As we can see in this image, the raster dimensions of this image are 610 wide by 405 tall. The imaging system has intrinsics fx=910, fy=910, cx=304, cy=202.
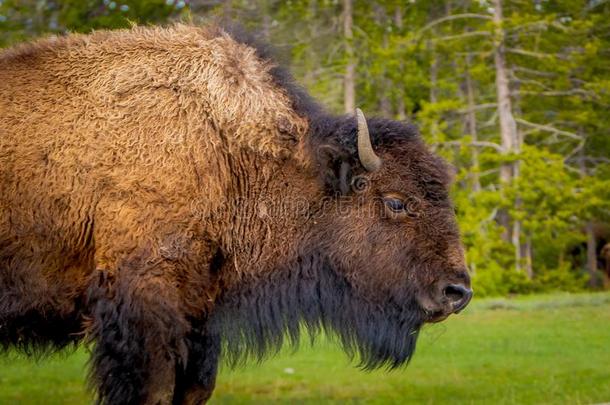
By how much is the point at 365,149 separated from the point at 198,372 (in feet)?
5.71

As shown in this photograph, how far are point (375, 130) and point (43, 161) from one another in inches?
82.0

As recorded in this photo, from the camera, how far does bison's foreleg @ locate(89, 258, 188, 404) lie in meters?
5.12

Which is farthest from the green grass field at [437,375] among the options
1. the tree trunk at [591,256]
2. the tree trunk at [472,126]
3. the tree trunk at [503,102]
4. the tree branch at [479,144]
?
the tree trunk at [591,256]

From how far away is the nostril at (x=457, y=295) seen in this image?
17.9 ft

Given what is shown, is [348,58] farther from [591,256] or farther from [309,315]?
[309,315]

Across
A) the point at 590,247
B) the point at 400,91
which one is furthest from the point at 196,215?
the point at 590,247

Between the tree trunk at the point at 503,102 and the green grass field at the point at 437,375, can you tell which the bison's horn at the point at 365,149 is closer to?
the green grass field at the point at 437,375

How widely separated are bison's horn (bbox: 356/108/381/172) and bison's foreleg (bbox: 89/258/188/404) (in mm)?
1402

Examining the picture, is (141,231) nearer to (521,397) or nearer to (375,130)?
(375,130)

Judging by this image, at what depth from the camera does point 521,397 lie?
8461mm

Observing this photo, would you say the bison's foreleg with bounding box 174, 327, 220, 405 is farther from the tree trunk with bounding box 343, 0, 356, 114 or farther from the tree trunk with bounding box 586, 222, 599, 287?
the tree trunk with bounding box 586, 222, 599, 287

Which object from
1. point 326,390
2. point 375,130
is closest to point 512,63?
point 326,390

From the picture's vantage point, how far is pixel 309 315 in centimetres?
586

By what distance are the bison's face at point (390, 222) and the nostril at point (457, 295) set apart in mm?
71
